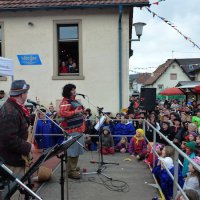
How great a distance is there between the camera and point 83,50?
10930mm

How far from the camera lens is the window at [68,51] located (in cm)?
1102

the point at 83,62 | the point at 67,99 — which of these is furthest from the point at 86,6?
the point at 67,99

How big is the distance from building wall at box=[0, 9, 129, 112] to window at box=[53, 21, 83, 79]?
Answer: 6.9 inches

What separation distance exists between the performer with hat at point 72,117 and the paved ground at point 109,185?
383mm

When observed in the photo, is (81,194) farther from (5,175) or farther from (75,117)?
(5,175)

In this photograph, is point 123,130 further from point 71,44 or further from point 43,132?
point 71,44

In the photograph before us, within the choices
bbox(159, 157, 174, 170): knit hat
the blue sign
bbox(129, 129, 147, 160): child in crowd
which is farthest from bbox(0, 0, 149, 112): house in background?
bbox(159, 157, 174, 170): knit hat

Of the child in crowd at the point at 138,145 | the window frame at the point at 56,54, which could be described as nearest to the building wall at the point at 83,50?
the window frame at the point at 56,54

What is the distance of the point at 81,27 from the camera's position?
10891 mm

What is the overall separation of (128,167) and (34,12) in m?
6.81

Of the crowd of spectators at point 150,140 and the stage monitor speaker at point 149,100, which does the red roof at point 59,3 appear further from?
the stage monitor speaker at point 149,100

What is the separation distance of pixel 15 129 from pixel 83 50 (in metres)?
7.70

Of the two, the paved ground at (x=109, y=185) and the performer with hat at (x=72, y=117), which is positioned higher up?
the performer with hat at (x=72, y=117)

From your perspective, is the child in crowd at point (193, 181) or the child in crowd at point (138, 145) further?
the child in crowd at point (138, 145)
